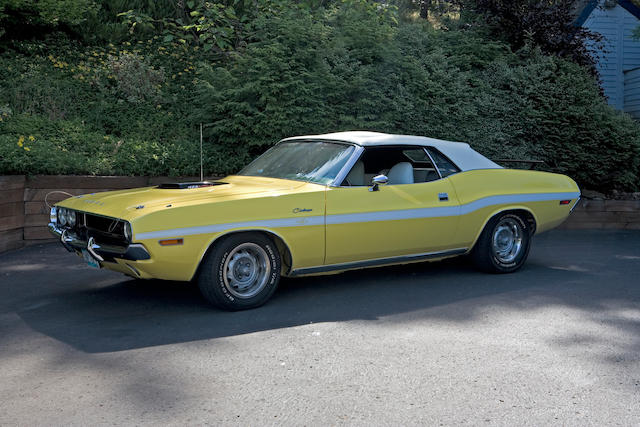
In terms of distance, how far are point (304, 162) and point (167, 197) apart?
154cm

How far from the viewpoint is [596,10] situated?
67.4 ft

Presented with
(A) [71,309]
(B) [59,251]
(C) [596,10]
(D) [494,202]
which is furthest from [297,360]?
(C) [596,10]

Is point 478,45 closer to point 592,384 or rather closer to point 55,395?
point 592,384

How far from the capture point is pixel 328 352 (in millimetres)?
4672

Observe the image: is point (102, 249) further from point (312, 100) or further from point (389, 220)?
point (312, 100)

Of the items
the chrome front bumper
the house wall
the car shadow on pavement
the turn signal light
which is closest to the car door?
the car shadow on pavement

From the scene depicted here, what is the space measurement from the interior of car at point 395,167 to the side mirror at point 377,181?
17 centimetres

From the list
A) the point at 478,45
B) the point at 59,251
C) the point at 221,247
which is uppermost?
the point at 478,45

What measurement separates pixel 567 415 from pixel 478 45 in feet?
36.2

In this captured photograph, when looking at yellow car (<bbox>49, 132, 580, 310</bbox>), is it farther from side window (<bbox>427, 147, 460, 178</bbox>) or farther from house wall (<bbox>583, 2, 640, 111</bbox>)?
house wall (<bbox>583, 2, 640, 111</bbox>)

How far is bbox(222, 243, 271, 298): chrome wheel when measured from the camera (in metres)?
5.64

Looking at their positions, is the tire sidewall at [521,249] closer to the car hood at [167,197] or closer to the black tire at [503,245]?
the black tire at [503,245]

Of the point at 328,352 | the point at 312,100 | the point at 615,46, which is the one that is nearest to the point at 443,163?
the point at 328,352

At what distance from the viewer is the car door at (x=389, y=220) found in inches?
242
